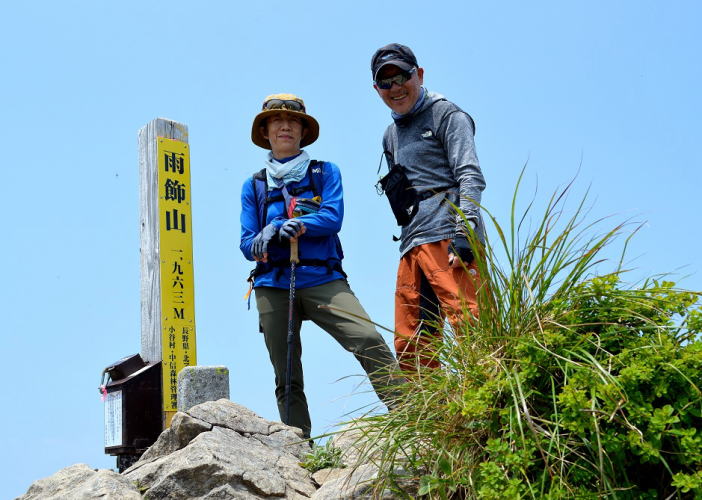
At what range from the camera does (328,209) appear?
215 inches

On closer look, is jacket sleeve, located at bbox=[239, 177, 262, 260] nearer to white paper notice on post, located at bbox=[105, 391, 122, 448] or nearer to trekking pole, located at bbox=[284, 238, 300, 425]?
trekking pole, located at bbox=[284, 238, 300, 425]

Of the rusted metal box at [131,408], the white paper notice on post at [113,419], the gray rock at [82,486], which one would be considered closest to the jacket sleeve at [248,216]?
the gray rock at [82,486]

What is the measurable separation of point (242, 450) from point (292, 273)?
1318 mm

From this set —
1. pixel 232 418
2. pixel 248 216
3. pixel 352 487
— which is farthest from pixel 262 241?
pixel 352 487

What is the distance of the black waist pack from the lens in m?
4.73

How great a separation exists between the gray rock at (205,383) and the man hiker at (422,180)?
8.54 feet

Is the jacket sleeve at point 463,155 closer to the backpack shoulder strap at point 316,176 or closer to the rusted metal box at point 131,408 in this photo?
the backpack shoulder strap at point 316,176

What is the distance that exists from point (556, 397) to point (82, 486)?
2673 mm

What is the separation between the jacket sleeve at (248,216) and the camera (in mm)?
5562

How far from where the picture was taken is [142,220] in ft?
25.0

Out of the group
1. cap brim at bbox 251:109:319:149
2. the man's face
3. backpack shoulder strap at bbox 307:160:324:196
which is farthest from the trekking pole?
the man's face

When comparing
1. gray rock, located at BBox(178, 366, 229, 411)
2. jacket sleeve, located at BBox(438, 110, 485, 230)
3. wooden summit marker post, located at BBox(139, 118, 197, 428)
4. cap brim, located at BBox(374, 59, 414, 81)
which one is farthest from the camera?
wooden summit marker post, located at BBox(139, 118, 197, 428)

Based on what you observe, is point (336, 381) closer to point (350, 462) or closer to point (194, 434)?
point (350, 462)

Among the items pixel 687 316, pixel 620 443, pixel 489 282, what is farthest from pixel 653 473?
pixel 489 282
